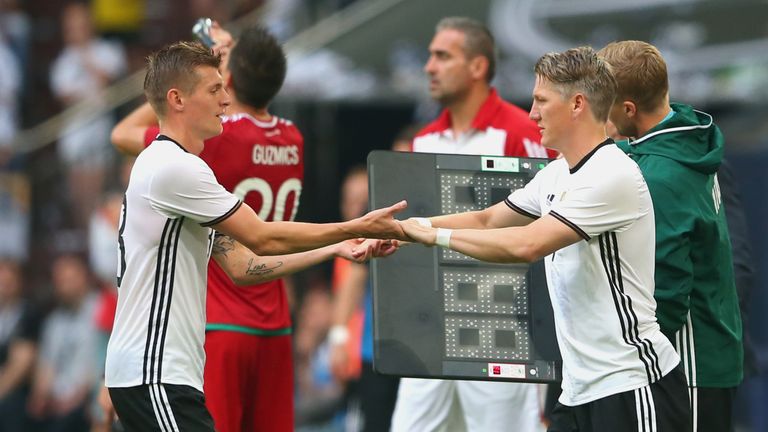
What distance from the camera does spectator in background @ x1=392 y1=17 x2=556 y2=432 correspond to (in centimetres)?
738

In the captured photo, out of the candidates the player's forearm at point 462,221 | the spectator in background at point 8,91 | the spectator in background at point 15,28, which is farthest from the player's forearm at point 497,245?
the spectator in background at point 15,28

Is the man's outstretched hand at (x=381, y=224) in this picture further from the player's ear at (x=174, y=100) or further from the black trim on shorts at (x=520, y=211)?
the player's ear at (x=174, y=100)

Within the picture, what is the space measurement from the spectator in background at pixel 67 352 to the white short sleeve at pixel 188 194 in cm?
812

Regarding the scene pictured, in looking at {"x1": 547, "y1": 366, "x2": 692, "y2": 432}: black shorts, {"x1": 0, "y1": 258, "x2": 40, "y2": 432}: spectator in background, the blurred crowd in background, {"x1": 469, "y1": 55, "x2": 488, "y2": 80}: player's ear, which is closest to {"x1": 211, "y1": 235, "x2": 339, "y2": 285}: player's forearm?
{"x1": 547, "y1": 366, "x2": 692, "y2": 432}: black shorts

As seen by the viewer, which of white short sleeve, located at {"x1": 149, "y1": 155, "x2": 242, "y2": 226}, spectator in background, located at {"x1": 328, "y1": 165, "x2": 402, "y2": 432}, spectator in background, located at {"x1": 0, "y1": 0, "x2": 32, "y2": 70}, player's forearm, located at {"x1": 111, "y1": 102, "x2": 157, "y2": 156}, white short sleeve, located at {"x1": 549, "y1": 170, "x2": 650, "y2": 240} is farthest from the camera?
spectator in background, located at {"x1": 0, "y1": 0, "x2": 32, "y2": 70}

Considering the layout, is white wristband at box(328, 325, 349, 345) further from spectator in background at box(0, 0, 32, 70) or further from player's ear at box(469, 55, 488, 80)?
spectator in background at box(0, 0, 32, 70)

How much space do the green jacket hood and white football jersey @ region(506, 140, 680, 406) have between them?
441mm

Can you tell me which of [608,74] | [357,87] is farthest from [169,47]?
[357,87]

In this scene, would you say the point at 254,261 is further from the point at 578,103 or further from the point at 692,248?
the point at 692,248

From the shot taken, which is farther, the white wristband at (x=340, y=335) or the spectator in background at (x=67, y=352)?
the spectator in background at (x=67, y=352)

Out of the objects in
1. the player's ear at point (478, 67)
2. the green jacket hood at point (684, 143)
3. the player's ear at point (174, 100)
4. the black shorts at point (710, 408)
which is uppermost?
the player's ear at point (478, 67)

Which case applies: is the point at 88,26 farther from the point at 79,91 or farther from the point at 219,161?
the point at 219,161

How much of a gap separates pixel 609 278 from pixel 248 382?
2.23m

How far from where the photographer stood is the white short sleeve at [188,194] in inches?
215
